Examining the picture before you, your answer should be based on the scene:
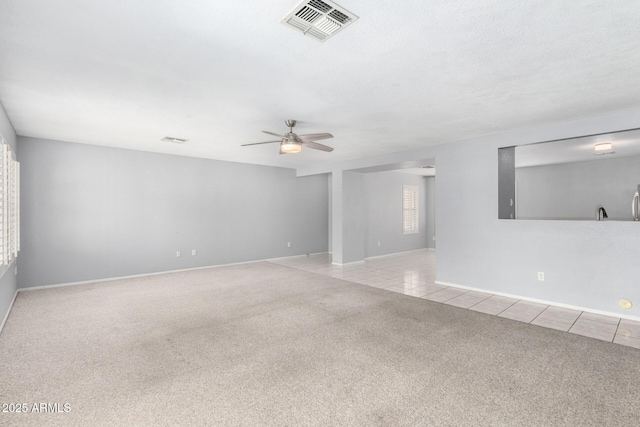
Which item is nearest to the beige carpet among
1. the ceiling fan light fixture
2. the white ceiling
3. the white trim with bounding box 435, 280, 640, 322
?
the white trim with bounding box 435, 280, 640, 322

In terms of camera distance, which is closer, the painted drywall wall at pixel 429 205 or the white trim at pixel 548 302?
the white trim at pixel 548 302

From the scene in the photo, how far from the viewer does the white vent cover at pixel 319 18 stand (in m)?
A: 1.79

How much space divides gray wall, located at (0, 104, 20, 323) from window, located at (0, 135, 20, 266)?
225 millimetres

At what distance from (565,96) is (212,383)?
425 centimetres

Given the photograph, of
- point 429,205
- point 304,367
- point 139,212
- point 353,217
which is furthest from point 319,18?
point 429,205

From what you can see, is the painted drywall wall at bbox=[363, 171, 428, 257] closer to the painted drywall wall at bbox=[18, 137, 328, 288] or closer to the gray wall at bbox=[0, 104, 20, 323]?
the painted drywall wall at bbox=[18, 137, 328, 288]

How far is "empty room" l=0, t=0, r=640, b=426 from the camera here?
1987mm

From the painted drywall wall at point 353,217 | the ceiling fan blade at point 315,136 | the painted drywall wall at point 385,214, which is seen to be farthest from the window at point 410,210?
the ceiling fan blade at point 315,136

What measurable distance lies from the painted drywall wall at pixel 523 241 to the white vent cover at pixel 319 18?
3690 millimetres

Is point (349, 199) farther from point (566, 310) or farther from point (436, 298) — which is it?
point (566, 310)

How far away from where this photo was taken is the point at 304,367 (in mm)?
2549

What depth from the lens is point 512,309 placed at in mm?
4027

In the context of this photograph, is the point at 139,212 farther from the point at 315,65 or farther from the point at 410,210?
the point at 410,210

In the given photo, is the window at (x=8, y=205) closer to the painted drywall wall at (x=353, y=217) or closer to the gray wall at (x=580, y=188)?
the painted drywall wall at (x=353, y=217)
